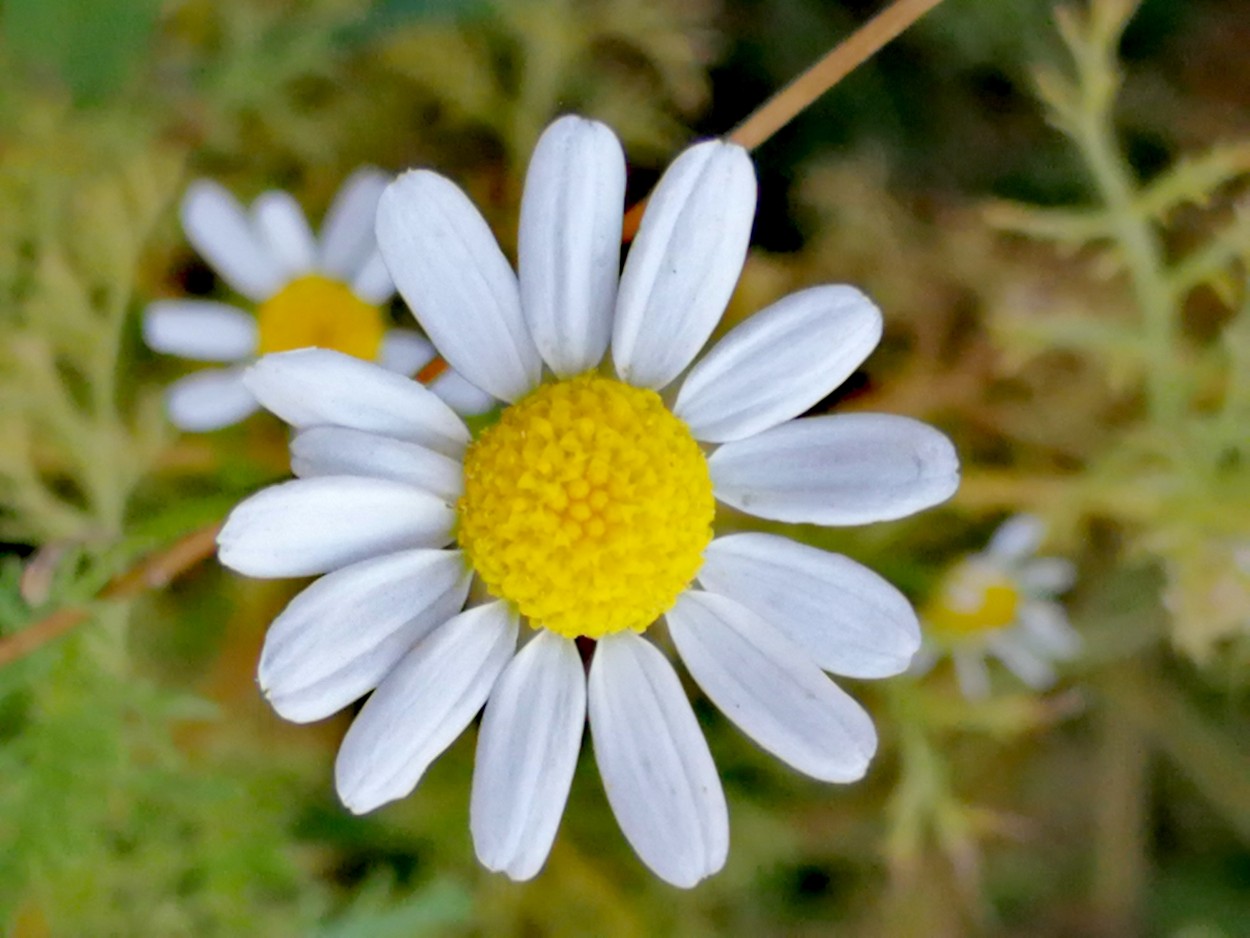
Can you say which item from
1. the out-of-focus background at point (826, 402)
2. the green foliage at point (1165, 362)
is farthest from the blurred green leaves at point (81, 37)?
the green foliage at point (1165, 362)

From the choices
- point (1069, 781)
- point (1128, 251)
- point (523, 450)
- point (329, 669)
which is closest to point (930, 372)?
point (1128, 251)

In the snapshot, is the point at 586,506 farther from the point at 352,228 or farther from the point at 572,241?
the point at 352,228

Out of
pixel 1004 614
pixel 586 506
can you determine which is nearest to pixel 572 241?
pixel 586 506

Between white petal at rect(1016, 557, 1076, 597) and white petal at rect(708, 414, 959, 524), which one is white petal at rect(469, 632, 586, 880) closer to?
white petal at rect(708, 414, 959, 524)

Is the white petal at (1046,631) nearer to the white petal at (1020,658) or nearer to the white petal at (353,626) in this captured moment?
the white petal at (1020,658)

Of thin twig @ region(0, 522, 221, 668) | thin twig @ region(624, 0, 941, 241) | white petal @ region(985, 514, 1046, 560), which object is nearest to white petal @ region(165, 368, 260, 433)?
thin twig @ region(0, 522, 221, 668)

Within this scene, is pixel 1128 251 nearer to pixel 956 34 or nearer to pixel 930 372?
pixel 930 372

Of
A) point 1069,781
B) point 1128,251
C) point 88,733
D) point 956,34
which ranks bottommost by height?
point 1069,781
